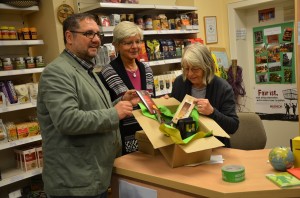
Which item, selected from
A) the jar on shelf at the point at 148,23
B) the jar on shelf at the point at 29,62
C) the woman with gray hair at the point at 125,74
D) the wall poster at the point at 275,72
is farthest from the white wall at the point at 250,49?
the jar on shelf at the point at 29,62

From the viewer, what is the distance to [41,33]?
3.37 metres

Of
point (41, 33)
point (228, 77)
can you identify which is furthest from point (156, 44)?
point (228, 77)

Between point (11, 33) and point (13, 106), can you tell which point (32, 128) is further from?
point (11, 33)

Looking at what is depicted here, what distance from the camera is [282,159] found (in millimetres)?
1405

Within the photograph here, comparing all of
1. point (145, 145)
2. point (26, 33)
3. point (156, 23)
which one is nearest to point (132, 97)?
point (145, 145)

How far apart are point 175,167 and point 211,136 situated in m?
0.24

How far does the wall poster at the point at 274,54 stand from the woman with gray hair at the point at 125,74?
9.82 ft

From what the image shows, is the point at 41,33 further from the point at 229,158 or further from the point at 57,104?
the point at 229,158

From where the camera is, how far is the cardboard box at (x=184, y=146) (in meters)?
1.52

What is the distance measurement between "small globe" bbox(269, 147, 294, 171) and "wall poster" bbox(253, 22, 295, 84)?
346 cm

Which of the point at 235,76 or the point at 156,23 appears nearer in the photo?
the point at 156,23

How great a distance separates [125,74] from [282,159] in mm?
1281

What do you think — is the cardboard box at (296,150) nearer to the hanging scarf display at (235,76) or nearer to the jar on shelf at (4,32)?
the jar on shelf at (4,32)

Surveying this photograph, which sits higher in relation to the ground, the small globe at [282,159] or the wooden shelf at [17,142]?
the small globe at [282,159]
